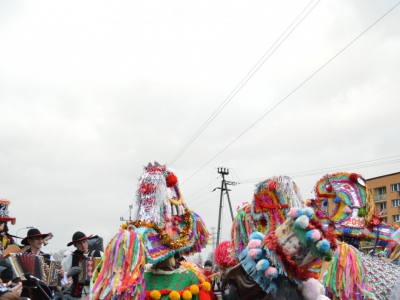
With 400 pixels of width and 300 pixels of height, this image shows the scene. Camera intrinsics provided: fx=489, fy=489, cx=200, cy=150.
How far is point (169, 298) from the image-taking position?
16.2 feet

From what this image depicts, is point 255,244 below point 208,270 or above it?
below

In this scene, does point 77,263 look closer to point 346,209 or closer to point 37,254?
point 37,254

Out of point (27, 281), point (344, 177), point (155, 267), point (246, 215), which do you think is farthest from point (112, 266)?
point (344, 177)

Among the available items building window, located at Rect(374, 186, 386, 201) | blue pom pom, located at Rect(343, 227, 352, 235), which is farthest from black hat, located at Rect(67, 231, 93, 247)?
building window, located at Rect(374, 186, 386, 201)

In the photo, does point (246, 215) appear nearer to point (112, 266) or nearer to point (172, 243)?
point (172, 243)

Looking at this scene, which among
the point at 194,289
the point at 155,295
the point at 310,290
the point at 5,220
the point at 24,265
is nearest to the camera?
the point at 310,290

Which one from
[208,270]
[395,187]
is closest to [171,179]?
[208,270]

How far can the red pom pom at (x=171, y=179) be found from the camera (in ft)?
18.2

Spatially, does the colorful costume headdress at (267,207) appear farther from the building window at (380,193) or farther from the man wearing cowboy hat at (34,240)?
the building window at (380,193)

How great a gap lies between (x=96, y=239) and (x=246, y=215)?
3034 mm

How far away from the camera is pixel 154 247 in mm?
5078

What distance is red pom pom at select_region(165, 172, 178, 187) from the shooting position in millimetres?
5551

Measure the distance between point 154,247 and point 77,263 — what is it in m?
2.13

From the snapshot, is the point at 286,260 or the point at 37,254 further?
→ the point at 37,254
